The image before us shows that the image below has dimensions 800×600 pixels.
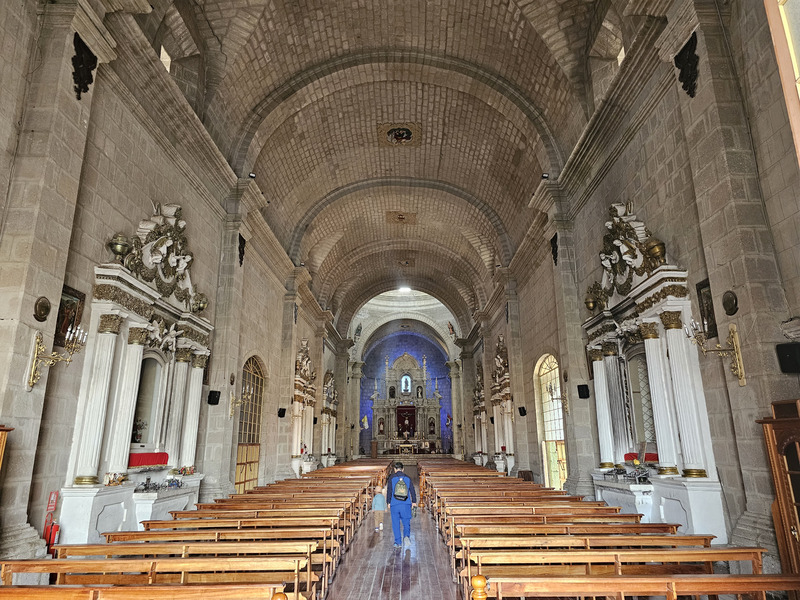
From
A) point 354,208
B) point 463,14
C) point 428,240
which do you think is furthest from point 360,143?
point 428,240

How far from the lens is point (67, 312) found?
5.95m

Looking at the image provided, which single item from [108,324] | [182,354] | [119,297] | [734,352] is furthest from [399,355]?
[734,352]

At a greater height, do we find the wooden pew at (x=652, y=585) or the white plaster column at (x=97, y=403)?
the white plaster column at (x=97, y=403)

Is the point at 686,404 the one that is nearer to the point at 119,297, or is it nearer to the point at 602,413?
the point at 602,413

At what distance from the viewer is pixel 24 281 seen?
5094 millimetres

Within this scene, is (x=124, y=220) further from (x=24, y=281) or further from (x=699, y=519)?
(x=699, y=519)

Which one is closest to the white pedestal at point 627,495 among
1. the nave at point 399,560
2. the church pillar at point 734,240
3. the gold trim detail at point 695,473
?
the nave at point 399,560

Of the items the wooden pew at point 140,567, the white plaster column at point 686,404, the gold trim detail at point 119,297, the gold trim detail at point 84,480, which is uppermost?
the gold trim detail at point 119,297

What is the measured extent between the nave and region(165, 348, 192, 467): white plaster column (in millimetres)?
1145

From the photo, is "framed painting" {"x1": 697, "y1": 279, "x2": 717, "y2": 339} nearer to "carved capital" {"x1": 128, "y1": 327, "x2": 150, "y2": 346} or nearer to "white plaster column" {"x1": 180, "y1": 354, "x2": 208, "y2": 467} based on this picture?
"carved capital" {"x1": 128, "y1": 327, "x2": 150, "y2": 346}

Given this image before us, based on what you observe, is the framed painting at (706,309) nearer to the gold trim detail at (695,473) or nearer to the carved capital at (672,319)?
the carved capital at (672,319)

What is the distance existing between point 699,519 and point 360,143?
13.3 metres

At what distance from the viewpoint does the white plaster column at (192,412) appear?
9086mm

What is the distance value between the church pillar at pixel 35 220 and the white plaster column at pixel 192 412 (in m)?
3.83
